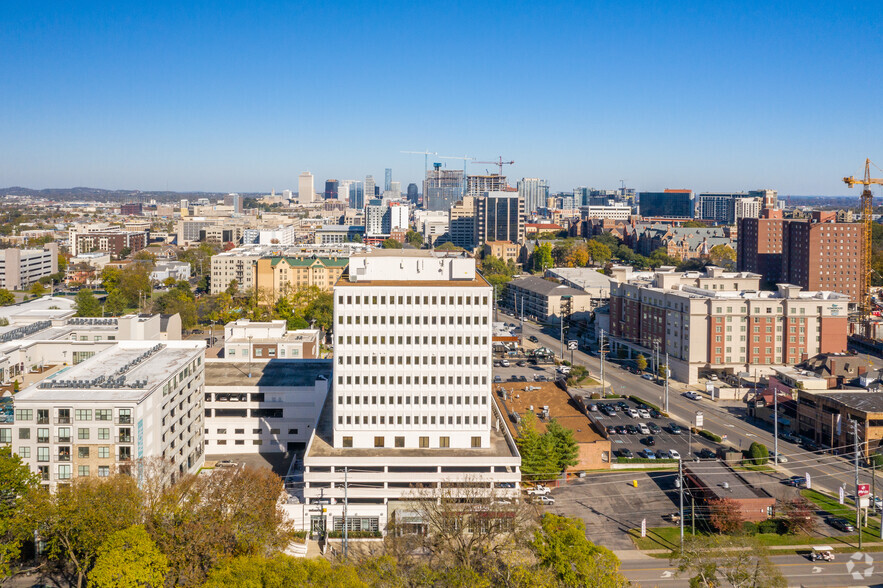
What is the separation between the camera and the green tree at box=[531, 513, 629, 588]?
21812 mm

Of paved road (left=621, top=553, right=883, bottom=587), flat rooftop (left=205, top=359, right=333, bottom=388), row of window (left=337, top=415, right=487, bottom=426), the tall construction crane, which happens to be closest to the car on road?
paved road (left=621, top=553, right=883, bottom=587)

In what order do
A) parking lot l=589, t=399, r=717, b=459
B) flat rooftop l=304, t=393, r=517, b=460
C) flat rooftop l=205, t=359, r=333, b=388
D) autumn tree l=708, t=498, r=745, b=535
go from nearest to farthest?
autumn tree l=708, t=498, r=745, b=535, flat rooftop l=304, t=393, r=517, b=460, parking lot l=589, t=399, r=717, b=459, flat rooftop l=205, t=359, r=333, b=388

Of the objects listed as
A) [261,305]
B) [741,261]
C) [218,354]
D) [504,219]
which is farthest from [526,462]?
[504,219]

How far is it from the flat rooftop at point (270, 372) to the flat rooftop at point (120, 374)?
313cm

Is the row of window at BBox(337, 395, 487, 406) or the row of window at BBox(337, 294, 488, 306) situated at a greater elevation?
the row of window at BBox(337, 294, 488, 306)

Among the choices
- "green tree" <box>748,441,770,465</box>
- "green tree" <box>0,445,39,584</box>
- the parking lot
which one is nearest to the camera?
"green tree" <box>0,445,39,584</box>

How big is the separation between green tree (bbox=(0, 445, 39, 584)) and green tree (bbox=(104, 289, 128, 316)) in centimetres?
5758

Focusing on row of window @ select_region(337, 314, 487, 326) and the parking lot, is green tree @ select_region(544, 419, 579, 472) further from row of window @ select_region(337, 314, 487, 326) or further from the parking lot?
row of window @ select_region(337, 314, 487, 326)

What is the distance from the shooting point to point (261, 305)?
286 feet

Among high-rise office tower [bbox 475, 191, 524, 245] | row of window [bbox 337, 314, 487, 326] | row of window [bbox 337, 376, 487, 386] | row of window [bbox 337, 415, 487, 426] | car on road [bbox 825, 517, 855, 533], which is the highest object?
high-rise office tower [bbox 475, 191, 524, 245]

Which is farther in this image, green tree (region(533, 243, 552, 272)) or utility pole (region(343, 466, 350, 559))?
green tree (region(533, 243, 552, 272))

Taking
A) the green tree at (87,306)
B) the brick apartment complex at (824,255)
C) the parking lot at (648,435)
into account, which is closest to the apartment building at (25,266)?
the green tree at (87,306)

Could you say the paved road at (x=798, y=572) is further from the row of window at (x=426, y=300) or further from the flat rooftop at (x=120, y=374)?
the flat rooftop at (x=120, y=374)

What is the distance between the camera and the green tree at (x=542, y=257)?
11915cm
